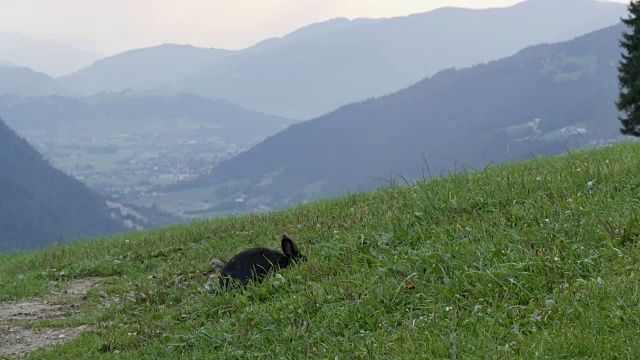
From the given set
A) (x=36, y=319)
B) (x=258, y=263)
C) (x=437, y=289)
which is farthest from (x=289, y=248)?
(x=36, y=319)

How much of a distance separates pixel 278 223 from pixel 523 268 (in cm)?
823

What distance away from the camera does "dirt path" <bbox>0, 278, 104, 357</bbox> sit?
381 inches

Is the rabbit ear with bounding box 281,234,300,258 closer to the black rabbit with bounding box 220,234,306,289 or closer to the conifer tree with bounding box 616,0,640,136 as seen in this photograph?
the black rabbit with bounding box 220,234,306,289

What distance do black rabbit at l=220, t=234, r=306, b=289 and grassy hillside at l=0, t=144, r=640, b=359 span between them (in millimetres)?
365

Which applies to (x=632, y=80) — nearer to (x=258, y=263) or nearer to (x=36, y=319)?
(x=258, y=263)

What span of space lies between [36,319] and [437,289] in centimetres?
717

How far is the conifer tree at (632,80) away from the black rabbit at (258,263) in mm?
52524

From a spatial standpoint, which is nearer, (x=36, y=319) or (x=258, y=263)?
(x=258, y=263)

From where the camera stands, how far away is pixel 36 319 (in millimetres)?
11070

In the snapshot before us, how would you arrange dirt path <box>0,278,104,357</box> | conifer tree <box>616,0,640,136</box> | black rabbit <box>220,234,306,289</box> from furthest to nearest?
conifer tree <box>616,0,640,136</box>, dirt path <box>0,278,104,357</box>, black rabbit <box>220,234,306,289</box>

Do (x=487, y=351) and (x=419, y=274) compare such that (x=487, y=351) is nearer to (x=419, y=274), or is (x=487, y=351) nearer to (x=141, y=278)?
(x=419, y=274)

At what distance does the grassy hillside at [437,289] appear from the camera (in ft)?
20.0

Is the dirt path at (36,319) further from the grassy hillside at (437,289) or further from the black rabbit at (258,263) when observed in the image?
the black rabbit at (258,263)

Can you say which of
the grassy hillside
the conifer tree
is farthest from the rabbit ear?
the conifer tree
